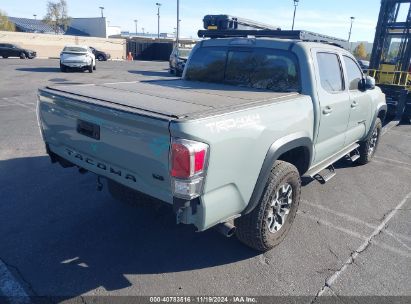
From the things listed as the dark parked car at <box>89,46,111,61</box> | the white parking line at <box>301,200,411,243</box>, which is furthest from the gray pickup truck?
the dark parked car at <box>89,46,111,61</box>

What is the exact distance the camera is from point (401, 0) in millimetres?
9398

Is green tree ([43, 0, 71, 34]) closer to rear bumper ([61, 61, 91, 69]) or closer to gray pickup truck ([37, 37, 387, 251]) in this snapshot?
rear bumper ([61, 61, 91, 69])

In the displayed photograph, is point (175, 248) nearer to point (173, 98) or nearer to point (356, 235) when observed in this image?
point (173, 98)

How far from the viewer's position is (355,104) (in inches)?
185

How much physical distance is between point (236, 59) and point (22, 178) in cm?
344

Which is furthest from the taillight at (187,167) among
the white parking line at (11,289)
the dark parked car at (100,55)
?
the dark parked car at (100,55)

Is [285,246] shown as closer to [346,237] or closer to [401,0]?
[346,237]

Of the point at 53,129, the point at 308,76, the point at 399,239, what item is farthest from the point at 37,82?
the point at 399,239

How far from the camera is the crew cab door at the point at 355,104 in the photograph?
4.65m

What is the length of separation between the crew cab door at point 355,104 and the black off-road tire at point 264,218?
6.15 ft

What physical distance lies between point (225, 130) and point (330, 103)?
6.60 ft

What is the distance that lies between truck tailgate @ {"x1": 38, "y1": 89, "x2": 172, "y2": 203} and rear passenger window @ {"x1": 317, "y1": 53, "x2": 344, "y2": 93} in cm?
239

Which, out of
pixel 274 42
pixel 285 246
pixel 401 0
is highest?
pixel 401 0

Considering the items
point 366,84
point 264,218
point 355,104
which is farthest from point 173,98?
point 366,84
